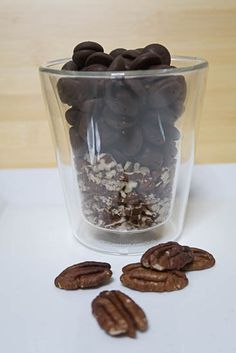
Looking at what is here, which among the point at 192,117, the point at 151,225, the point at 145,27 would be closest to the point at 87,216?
the point at 151,225

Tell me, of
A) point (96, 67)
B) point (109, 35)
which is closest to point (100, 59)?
point (96, 67)

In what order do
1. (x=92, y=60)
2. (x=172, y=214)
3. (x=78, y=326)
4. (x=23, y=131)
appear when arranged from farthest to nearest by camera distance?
(x=23, y=131)
(x=172, y=214)
(x=92, y=60)
(x=78, y=326)

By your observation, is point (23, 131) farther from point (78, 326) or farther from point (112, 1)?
point (78, 326)

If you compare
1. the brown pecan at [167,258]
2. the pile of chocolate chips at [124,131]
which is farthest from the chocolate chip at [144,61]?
the brown pecan at [167,258]

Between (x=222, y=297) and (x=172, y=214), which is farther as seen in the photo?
(x=172, y=214)

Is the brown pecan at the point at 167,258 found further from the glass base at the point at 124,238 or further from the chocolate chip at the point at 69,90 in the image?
the chocolate chip at the point at 69,90

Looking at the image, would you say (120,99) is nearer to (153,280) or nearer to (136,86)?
(136,86)

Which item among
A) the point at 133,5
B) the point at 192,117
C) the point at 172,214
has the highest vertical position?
the point at 133,5
